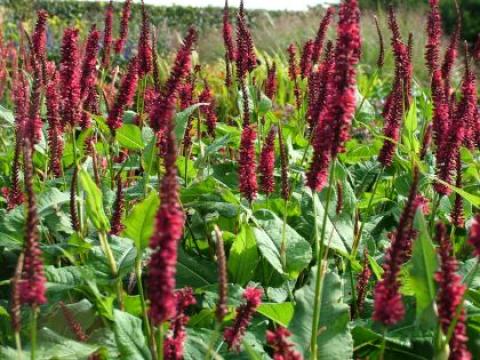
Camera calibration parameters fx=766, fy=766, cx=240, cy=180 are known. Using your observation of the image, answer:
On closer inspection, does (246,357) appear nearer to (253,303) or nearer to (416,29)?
(253,303)

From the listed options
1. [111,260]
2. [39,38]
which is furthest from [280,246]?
[39,38]

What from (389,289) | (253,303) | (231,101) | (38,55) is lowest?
(231,101)

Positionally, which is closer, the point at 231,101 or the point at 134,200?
the point at 134,200

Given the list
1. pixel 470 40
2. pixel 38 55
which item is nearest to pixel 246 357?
pixel 38 55

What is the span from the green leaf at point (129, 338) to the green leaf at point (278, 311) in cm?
37

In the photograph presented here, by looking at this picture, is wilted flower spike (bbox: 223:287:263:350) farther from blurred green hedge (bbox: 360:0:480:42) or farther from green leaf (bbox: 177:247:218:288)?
blurred green hedge (bbox: 360:0:480:42)

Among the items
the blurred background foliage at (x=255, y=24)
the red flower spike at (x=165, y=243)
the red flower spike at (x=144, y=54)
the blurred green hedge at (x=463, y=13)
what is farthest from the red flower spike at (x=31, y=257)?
the blurred green hedge at (x=463, y=13)

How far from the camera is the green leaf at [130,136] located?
3.04 meters

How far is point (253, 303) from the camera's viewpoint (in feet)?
5.62

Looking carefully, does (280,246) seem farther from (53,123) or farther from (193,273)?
(53,123)

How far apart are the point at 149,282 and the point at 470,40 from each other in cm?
2168

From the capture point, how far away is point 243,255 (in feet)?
8.24

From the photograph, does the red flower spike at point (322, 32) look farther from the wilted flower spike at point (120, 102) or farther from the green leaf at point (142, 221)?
the green leaf at point (142, 221)

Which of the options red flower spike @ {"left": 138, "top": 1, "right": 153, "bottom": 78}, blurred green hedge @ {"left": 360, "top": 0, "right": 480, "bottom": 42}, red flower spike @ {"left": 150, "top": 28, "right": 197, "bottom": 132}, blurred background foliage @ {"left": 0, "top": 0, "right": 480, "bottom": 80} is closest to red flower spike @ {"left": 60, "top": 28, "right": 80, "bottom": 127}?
red flower spike @ {"left": 150, "top": 28, "right": 197, "bottom": 132}
